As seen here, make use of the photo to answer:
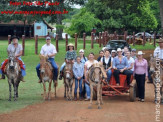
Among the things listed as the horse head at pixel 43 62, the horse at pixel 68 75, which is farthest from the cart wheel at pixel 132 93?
the horse head at pixel 43 62

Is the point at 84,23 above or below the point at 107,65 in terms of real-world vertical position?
above

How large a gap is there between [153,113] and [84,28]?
43544 mm

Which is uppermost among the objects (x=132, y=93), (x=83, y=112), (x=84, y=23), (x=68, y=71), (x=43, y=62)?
(x=84, y=23)

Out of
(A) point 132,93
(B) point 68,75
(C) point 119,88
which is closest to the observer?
(A) point 132,93

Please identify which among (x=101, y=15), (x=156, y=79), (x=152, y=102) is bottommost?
(x=152, y=102)

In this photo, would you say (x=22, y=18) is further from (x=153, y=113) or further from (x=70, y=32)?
(x=153, y=113)

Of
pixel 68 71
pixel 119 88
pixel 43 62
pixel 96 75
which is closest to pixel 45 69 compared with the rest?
pixel 43 62

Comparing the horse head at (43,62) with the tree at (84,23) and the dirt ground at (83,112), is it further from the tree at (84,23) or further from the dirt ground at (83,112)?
the tree at (84,23)

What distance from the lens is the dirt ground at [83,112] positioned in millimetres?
10883

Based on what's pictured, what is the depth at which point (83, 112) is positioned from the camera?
39.0 ft

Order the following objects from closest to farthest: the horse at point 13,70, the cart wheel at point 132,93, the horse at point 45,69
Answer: the horse at point 13,70
the cart wheel at point 132,93
the horse at point 45,69

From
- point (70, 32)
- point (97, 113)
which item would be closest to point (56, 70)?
point (97, 113)

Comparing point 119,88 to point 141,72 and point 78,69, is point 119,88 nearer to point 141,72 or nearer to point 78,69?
point 141,72

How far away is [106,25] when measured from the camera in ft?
197
